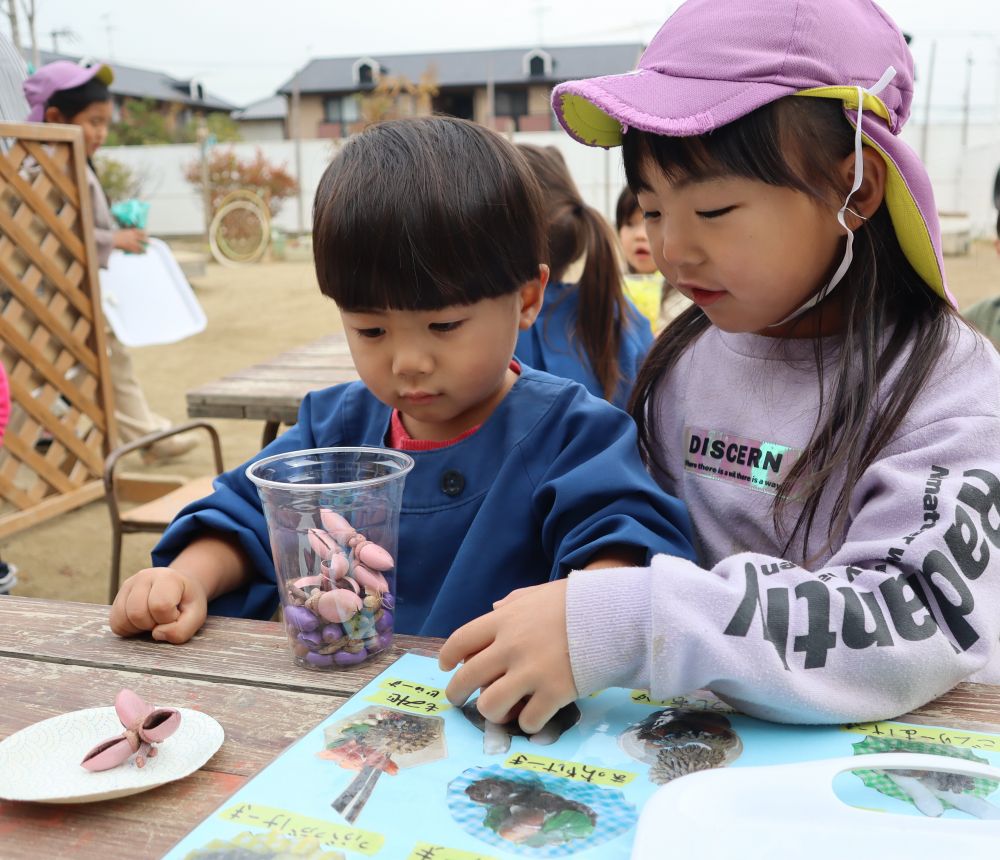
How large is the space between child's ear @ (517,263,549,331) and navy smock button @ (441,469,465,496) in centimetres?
21

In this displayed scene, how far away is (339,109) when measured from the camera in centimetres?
3459

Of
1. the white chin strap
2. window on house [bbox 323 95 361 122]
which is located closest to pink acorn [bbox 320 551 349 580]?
the white chin strap

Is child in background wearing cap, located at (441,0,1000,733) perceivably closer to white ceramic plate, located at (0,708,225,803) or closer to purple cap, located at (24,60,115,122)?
white ceramic plate, located at (0,708,225,803)

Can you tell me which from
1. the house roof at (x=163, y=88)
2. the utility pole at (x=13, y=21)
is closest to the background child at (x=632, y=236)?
the utility pole at (x=13, y=21)

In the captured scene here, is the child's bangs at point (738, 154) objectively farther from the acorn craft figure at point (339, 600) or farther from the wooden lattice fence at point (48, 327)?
the wooden lattice fence at point (48, 327)

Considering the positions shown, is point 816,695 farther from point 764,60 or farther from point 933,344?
point 764,60

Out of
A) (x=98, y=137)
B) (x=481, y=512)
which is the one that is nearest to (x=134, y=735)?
(x=481, y=512)

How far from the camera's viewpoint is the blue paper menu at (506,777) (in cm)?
64

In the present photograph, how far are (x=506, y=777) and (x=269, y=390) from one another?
7.79 ft

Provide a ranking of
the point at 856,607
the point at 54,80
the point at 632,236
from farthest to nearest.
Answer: the point at 54,80, the point at 632,236, the point at 856,607

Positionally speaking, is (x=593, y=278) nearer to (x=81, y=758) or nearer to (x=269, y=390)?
(x=269, y=390)

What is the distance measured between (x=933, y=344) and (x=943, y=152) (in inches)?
798

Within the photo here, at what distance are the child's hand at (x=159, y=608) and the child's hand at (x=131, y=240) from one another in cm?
437

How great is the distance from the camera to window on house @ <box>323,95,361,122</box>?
34.2 metres
